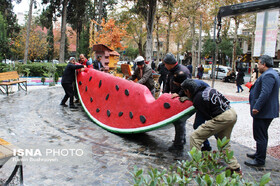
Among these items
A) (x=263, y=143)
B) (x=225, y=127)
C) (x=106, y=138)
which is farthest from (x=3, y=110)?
(x=263, y=143)

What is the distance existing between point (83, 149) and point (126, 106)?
137 cm

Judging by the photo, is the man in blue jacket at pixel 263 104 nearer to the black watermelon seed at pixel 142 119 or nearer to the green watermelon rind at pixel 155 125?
the green watermelon rind at pixel 155 125

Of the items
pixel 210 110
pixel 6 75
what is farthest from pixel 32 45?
pixel 210 110

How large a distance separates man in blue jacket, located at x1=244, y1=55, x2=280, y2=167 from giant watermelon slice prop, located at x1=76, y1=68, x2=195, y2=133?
3.63ft

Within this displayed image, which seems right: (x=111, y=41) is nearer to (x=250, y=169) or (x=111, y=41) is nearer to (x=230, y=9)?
(x=230, y=9)

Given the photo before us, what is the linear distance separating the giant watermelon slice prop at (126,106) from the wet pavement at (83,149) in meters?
0.33

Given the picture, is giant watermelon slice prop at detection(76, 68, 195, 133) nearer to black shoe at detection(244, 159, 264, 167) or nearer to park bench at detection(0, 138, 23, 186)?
black shoe at detection(244, 159, 264, 167)

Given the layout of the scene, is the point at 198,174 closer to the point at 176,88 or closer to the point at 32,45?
the point at 176,88

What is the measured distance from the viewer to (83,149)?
15.3ft

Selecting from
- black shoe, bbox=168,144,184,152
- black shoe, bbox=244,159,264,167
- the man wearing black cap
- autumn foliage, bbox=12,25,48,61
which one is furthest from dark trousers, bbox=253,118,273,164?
autumn foliage, bbox=12,25,48,61

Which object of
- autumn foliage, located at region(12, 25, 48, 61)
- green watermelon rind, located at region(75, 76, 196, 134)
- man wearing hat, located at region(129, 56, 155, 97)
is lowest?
green watermelon rind, located at region(75, 76, 196, 134)

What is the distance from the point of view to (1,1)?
111 ft

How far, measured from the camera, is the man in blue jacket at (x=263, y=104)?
13.3 feet

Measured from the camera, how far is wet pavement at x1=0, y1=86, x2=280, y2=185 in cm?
362
